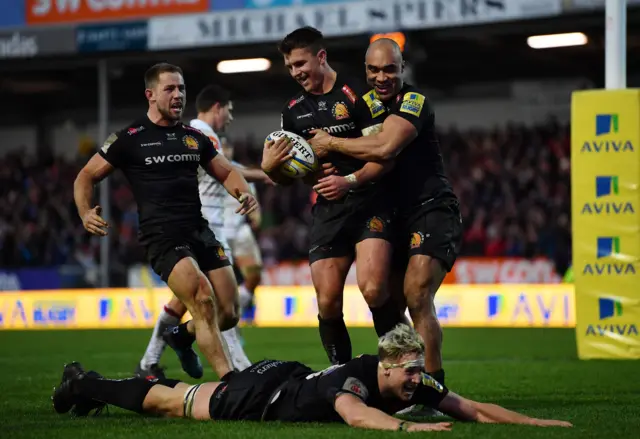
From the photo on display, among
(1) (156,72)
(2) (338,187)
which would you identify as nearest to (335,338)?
(2) (338,187)

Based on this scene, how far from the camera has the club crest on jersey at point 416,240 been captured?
787cm

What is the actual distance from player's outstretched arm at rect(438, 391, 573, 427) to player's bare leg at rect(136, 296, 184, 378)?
154 inches

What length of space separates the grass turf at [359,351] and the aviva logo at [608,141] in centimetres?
218

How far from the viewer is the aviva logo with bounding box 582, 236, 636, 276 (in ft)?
38.7

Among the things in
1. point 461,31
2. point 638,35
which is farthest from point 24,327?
point 638,35

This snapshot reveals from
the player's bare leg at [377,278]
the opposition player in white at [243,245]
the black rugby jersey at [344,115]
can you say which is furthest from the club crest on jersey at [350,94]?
the opposition player in white at [243,245]

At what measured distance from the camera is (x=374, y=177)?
7.80m

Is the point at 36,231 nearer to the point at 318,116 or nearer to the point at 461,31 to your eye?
the point at 461,31

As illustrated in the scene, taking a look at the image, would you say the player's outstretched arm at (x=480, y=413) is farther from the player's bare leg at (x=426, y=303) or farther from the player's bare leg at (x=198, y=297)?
the player's bare leg at (x=198, y=297)

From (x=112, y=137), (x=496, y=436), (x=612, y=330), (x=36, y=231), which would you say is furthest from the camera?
(x=36, y=231)

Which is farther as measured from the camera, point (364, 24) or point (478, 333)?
point (364, 24)

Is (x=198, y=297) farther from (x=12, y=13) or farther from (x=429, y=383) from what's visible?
(x=12, y=13)

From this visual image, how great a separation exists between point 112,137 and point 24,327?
1511 centimetres

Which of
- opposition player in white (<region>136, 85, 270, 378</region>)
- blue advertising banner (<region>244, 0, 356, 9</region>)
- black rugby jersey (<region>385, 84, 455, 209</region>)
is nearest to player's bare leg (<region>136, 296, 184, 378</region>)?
opposition player in white (<region>136, 85, 270, 378</region>)
